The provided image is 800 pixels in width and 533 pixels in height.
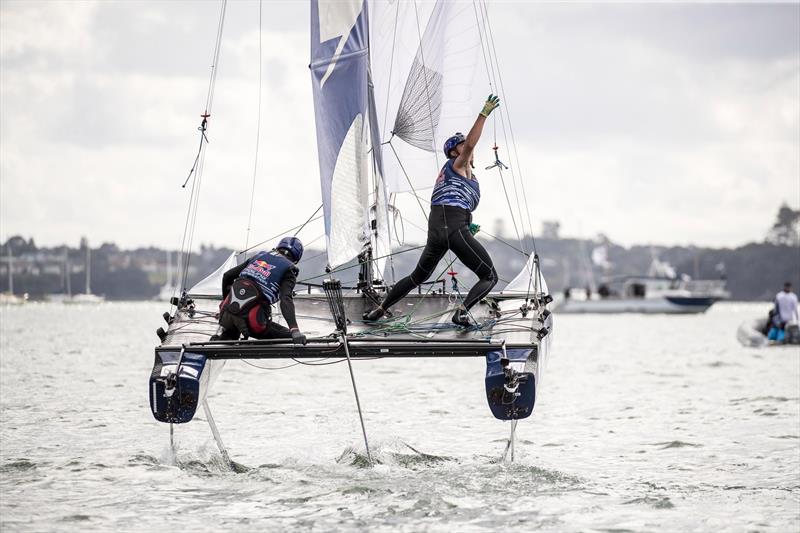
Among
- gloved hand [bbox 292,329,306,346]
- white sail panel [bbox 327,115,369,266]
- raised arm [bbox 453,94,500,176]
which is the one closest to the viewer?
gloved hand [bbox 292,329,306,346]

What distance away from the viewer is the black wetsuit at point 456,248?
8547mm

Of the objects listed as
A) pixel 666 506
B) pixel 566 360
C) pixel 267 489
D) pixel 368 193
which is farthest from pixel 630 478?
pixel 566 360

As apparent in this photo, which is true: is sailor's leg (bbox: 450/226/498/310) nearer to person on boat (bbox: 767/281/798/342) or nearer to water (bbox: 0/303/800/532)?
water (bbox: 0/303/800/532)

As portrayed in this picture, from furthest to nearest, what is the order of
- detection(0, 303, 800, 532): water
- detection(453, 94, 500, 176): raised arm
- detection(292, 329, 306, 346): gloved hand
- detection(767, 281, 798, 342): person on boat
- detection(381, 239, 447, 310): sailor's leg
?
detection(767, 281, 798, 342): person on boat < detection(381, 239, 447, 310): sailor's leg < detection(453, 94, 500, 176): raised arm < detection(292, 329, 306, 346): gloved hand < detection(0, 303, 800, 532): water

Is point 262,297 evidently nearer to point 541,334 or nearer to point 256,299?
point 256,299

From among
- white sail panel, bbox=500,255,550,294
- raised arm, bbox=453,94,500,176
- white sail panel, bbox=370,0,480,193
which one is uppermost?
white sail panel, bbox=370,0,480,193

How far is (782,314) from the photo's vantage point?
1043 inches

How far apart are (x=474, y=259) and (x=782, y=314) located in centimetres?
2011

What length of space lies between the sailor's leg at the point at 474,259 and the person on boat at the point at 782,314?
19439 mm

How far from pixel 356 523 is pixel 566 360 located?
2001cm

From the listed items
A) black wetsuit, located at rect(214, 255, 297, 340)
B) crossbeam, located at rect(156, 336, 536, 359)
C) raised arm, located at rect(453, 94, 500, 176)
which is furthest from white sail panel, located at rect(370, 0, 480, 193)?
crossbeam, located at rect(156, 336, 536, 359)

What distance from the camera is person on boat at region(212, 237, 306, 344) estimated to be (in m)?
8.12

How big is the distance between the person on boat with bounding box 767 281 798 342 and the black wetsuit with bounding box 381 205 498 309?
19.5 m

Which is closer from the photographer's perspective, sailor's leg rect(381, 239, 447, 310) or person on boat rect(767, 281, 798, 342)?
sailor's leg rect(381, 239, 447, 310)
